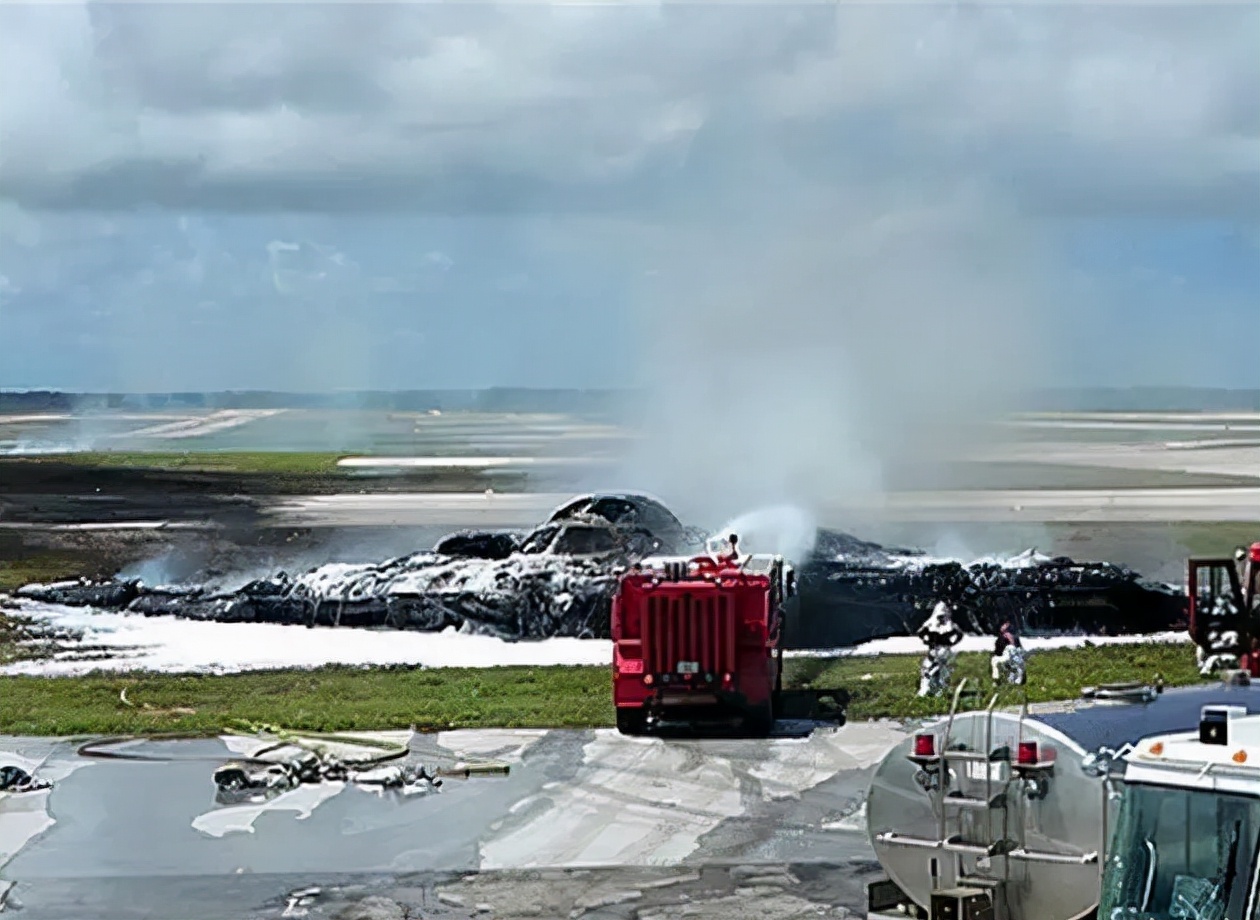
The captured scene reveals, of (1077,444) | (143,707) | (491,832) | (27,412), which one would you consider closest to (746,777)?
(491,832)

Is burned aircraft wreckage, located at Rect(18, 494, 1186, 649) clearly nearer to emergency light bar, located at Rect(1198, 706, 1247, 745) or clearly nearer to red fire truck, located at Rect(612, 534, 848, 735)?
red fire truck, located at Rect(612, 534, 848, 735)

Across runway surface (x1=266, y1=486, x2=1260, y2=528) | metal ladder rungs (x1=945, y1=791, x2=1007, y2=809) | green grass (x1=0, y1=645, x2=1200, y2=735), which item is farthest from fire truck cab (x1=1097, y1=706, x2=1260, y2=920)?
runway surface (x1=266, y1=486, x2=1260, y2=528)

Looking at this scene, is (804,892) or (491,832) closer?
(804,892)

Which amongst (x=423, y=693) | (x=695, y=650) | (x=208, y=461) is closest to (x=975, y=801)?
(x=695, y=650)

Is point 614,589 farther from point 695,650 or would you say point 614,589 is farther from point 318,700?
point 695,650

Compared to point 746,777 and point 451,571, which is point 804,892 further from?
point 451,571

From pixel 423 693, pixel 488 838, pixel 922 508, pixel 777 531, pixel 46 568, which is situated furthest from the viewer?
pixel 922 508
